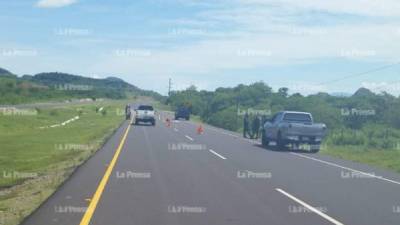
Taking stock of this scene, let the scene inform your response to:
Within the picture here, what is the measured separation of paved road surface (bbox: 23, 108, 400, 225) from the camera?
10.5 m

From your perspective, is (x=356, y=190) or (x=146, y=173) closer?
(x=356, y=190)

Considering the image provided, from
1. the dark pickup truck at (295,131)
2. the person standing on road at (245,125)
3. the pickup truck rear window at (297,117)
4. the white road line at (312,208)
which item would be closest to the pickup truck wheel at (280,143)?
the dark pickup truck at (295,131)

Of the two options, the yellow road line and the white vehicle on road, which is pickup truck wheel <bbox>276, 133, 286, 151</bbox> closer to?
the yellow road line

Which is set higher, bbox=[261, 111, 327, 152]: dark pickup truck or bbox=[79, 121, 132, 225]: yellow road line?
bbox=[261, 111, 327, 152]: dark pickup truck

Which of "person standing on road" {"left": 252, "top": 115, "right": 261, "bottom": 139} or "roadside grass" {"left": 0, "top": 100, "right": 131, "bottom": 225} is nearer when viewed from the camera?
"roadside grass" {"left": 0, "top": 100, "right": 131, "bottom": 225}

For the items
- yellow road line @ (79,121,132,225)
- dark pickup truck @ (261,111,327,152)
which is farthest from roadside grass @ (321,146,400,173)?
yellow road line @ (79,121,132,225)

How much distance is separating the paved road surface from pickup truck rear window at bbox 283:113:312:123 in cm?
769

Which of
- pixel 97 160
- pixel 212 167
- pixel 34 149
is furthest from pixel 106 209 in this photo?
pixel 34 149

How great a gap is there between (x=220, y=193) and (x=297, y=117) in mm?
17841

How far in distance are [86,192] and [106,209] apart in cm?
237

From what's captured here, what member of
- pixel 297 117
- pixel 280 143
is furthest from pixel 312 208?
pixel 297 117

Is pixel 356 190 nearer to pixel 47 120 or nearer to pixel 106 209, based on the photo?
pixel 106 209

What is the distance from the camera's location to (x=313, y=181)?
1641 centimetres

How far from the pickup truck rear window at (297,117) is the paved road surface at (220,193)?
303 inches
